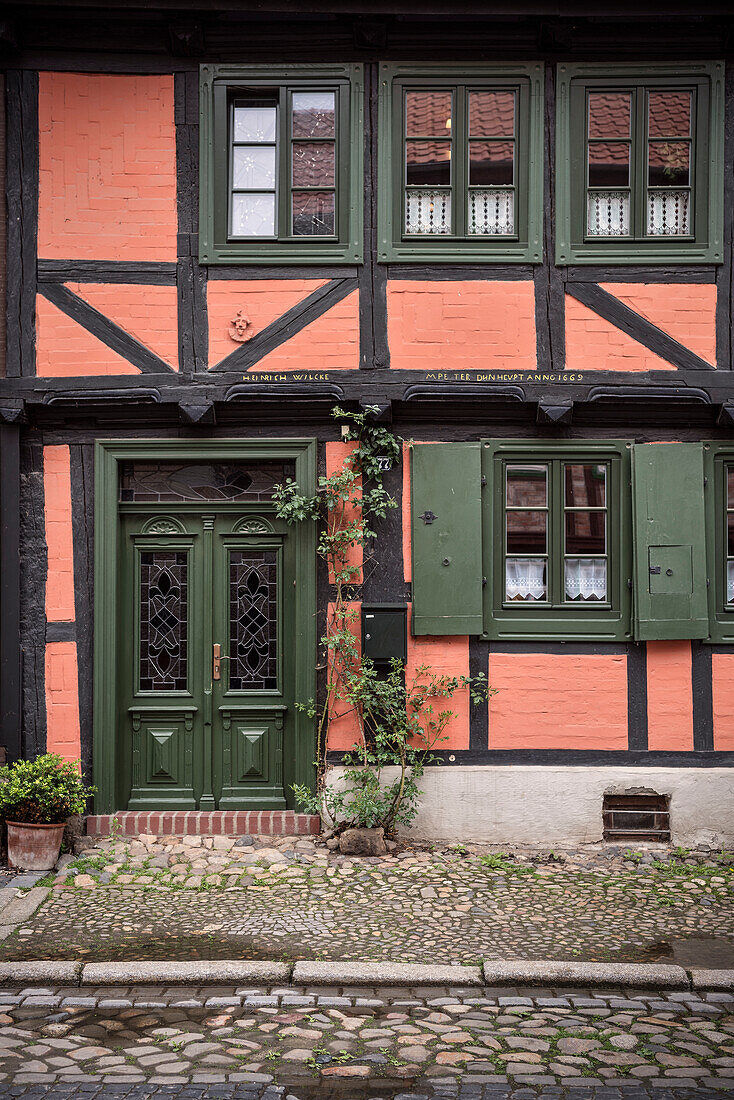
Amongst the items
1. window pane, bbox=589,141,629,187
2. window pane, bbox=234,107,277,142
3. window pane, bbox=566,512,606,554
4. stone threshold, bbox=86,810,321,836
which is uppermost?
window pane, bbox=234,107,277,142

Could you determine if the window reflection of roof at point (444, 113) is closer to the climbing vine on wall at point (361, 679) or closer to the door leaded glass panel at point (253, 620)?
the climbing vine on wall at point (361, 679)

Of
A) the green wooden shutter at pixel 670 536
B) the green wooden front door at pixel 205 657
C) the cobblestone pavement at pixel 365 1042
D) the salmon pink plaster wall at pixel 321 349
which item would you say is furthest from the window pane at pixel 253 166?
the cobblestone pavement at pixel 365 1042

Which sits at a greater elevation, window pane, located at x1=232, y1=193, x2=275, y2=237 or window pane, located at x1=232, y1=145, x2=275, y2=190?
window pane, located at x1=232, y1=145, x2=275, y2=190

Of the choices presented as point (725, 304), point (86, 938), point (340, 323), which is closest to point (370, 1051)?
point (86, 938)

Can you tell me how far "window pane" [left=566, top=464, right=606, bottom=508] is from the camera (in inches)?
285

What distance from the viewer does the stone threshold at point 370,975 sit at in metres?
4.77

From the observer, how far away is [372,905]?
19.0ft

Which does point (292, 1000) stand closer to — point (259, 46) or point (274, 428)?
point (274, 428)

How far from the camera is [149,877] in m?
6.32

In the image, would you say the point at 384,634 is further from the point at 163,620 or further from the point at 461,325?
the point at 461,325

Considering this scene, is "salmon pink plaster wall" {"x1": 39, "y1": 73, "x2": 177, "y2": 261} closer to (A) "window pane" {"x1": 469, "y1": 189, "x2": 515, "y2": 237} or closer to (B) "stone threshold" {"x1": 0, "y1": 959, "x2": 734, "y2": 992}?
(A) "window pane" {"x1": 469, "y1": 189, "x2": 515, "y2": 237}

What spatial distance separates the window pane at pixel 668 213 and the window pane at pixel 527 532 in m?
2.33

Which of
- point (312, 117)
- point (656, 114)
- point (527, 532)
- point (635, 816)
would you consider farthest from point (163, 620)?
point (656, 114)

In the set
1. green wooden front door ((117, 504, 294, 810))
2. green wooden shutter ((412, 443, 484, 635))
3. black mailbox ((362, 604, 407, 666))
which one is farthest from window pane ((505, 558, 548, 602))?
green wooden front door ((117, 504, 294, 810))
